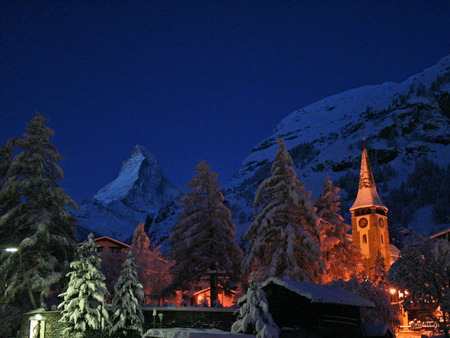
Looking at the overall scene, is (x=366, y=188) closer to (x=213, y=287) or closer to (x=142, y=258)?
(x=142, y=258)

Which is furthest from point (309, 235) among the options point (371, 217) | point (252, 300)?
point (371, 217)

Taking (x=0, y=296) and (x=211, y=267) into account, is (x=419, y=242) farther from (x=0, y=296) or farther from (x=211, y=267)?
(x=0, y=296)

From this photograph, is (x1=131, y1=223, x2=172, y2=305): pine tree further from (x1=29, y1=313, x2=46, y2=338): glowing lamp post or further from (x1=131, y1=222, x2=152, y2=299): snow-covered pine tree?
(x1=29, y1=313, x2=46, y2=338): glowing lamp post

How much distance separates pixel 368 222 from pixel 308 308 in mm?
64868

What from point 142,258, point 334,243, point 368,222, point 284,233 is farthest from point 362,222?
point 284,233

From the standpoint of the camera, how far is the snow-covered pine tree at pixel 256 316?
2458cm

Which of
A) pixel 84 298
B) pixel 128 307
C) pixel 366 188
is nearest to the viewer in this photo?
pixel 84 298

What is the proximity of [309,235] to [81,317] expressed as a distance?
51.5 feet

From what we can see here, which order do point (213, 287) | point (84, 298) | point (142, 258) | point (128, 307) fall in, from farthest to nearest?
point (142, 258) → point (213, 287) → point (128, 307) → point (84, 298)

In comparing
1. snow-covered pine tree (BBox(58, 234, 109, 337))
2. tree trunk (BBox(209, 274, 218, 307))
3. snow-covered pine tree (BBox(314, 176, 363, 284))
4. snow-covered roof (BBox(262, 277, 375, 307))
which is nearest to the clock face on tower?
snow-covered pine tree (BBox(314, 176, 363, 284))

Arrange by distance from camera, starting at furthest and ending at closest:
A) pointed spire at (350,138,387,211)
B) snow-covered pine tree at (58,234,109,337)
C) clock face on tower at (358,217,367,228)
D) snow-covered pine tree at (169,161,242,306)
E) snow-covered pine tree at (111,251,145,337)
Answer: clock face on tower at (358,217,367,228) < pointed spire at (350,138,387,211) < snow-covered pine tree at (169,161,242,306) < snow-covered pine tree at (111,251,145,337) < snow-covered pine tree at (58,234,109,337)

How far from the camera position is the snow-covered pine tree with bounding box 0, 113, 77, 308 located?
32625mm

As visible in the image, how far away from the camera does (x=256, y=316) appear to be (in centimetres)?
2484

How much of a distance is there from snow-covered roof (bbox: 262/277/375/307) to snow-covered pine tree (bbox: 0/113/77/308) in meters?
15.1
